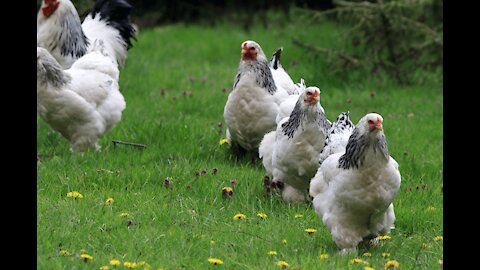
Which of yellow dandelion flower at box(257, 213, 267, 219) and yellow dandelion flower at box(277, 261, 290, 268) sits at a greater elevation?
yellow dandelion flower at box(277, 261, 290, 268)

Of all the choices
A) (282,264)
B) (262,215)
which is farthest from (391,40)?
(282,264)

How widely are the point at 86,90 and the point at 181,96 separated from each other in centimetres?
295

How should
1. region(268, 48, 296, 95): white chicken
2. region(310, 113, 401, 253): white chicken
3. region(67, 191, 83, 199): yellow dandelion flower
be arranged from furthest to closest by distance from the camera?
1. region(268, 48, 296, 95): white chicken
2. region(67, 191, 83, 199): yellow dandelion flower
3. region(310, 113, 401, 253): white chicken

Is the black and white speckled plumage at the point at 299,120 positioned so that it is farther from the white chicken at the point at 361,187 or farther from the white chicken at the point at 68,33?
the white chicken at the point at 68,33

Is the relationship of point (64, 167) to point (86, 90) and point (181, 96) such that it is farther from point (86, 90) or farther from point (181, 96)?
point (181, 96)

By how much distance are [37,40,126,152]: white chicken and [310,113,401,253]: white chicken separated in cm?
321

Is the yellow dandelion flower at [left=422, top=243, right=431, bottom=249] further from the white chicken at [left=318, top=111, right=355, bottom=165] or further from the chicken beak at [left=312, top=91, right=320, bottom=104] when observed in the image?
the chicken beak at [left=312, top=91, right=320, bottom=104]

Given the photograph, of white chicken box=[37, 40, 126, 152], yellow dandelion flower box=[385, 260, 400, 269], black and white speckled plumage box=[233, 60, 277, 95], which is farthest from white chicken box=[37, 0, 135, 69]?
yellow dandelion flower box=[385, 260, 400, 269]

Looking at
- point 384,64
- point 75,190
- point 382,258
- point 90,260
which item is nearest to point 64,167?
point 75,190

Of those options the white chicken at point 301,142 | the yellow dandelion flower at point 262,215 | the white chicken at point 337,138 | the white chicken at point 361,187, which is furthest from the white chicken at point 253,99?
the white chicken at point 361,187

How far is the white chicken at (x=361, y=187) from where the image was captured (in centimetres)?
528

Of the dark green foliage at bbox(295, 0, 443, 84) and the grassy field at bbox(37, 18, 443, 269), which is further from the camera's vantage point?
the dark green foliage at bbox(295, 0, 443, 84)

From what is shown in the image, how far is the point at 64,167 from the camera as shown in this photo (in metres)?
7.42

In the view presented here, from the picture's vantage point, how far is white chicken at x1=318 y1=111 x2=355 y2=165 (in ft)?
20.3
